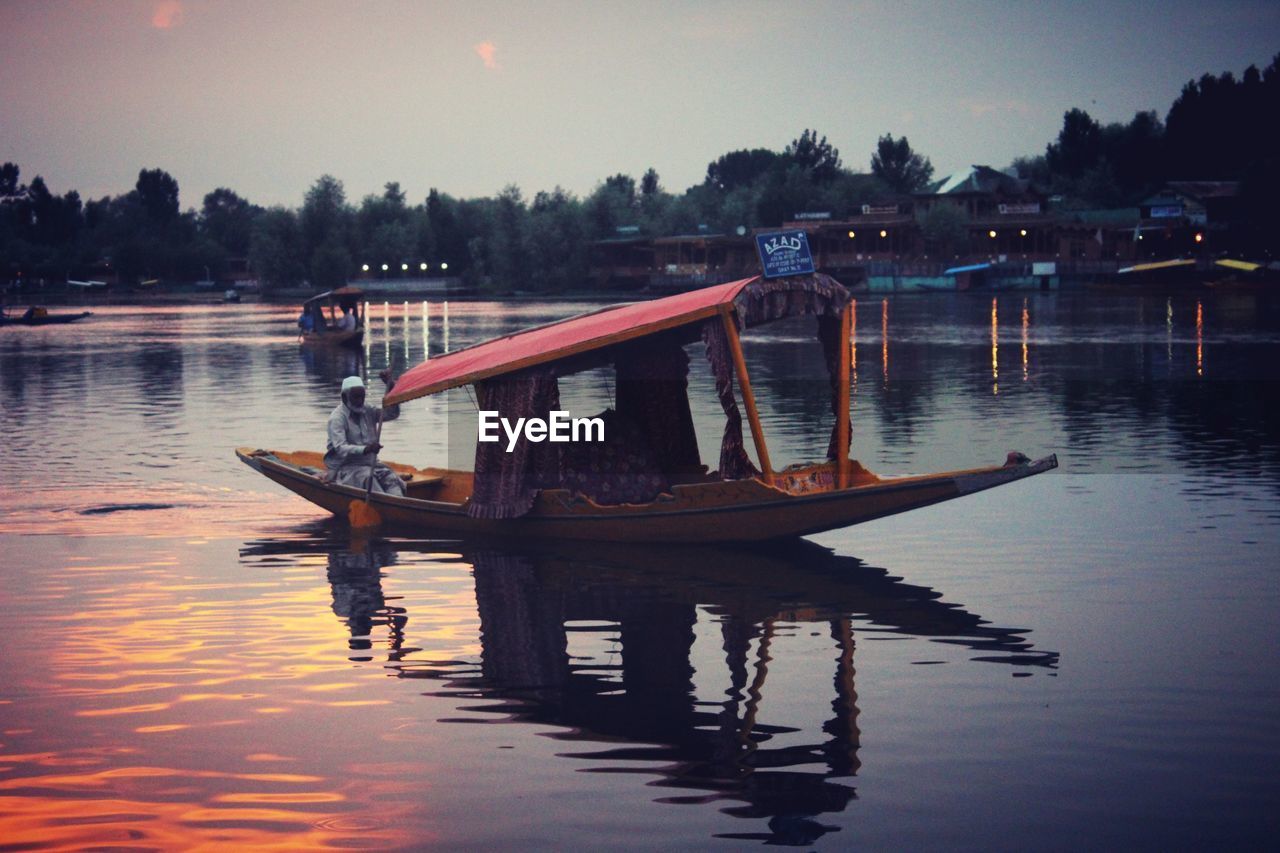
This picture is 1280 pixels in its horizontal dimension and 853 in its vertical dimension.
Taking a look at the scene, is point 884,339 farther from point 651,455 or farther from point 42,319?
point 42,319

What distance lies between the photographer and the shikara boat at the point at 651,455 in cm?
1505

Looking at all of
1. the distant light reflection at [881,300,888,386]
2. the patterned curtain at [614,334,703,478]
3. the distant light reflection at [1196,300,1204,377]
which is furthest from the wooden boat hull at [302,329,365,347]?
the patterned curtain at [614,334,703,478]

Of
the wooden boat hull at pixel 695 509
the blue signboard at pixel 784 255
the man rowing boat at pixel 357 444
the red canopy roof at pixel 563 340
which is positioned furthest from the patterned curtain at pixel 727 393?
the man rowing boat at pixel 357 444

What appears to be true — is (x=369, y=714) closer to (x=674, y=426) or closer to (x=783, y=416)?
(x=674, y=426)

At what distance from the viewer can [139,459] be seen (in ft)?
82.7

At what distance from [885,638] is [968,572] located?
2.91 metres

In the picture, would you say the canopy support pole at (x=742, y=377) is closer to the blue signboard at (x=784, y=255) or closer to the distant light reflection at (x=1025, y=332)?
the blue signboard at (x=784, y=255)

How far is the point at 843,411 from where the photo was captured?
52.6 ft

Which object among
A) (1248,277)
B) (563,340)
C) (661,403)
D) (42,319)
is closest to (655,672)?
(563,340)

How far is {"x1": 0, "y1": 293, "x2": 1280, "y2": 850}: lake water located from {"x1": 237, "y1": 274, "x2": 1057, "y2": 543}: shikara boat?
1.41 feet

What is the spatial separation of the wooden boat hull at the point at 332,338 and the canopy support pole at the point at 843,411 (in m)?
45.7

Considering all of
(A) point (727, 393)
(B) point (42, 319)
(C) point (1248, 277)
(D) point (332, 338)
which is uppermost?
(C) point (1248, 277)

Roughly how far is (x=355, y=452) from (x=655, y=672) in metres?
7.02

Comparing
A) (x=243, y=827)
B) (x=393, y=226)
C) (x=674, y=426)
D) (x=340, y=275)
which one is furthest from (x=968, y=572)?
(x=393, y=226)
